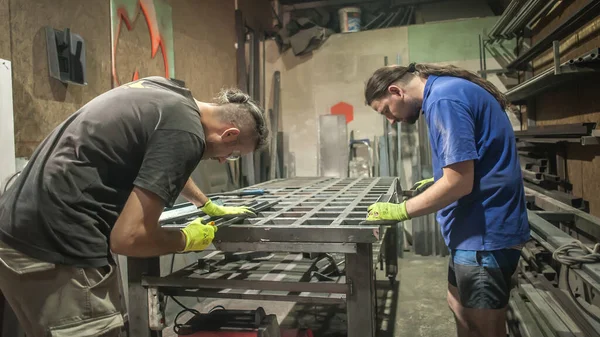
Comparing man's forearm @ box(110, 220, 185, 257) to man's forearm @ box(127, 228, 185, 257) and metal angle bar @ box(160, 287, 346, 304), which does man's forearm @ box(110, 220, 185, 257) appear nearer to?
man's forearm @ box(127, 228, 185, 257)

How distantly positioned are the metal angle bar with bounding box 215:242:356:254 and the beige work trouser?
465mm

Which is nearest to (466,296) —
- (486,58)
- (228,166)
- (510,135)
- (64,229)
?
(510,135)

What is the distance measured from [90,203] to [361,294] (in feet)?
2.99

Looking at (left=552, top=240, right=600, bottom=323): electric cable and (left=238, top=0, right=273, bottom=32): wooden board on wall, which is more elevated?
(left=238, top=0, right=273, bottom=32): wooden board on wall

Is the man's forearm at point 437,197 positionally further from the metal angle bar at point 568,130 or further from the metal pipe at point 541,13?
the metal pipe at point 541,13

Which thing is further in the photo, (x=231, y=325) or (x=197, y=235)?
(x=231, y=325)

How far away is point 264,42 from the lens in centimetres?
518

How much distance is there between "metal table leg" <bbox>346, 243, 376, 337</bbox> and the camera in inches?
54.4

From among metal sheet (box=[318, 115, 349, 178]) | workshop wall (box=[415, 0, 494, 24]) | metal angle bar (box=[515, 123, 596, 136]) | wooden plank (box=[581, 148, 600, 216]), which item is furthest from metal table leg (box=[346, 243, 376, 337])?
workshop wall (box=[415, 0, 494, 24])

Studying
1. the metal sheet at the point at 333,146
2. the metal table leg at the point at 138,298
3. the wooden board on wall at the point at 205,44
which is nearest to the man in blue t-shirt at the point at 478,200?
the metal table leg at the point at 138,298

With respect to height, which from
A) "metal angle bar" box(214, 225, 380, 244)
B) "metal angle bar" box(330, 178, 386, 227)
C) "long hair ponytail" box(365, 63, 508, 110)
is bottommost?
"metal angle bar" box(214, 225, 380, 244)

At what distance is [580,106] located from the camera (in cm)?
280

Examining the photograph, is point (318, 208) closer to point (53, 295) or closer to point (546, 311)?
point (53, 295)

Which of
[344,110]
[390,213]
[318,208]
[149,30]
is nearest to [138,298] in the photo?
[318,208]
